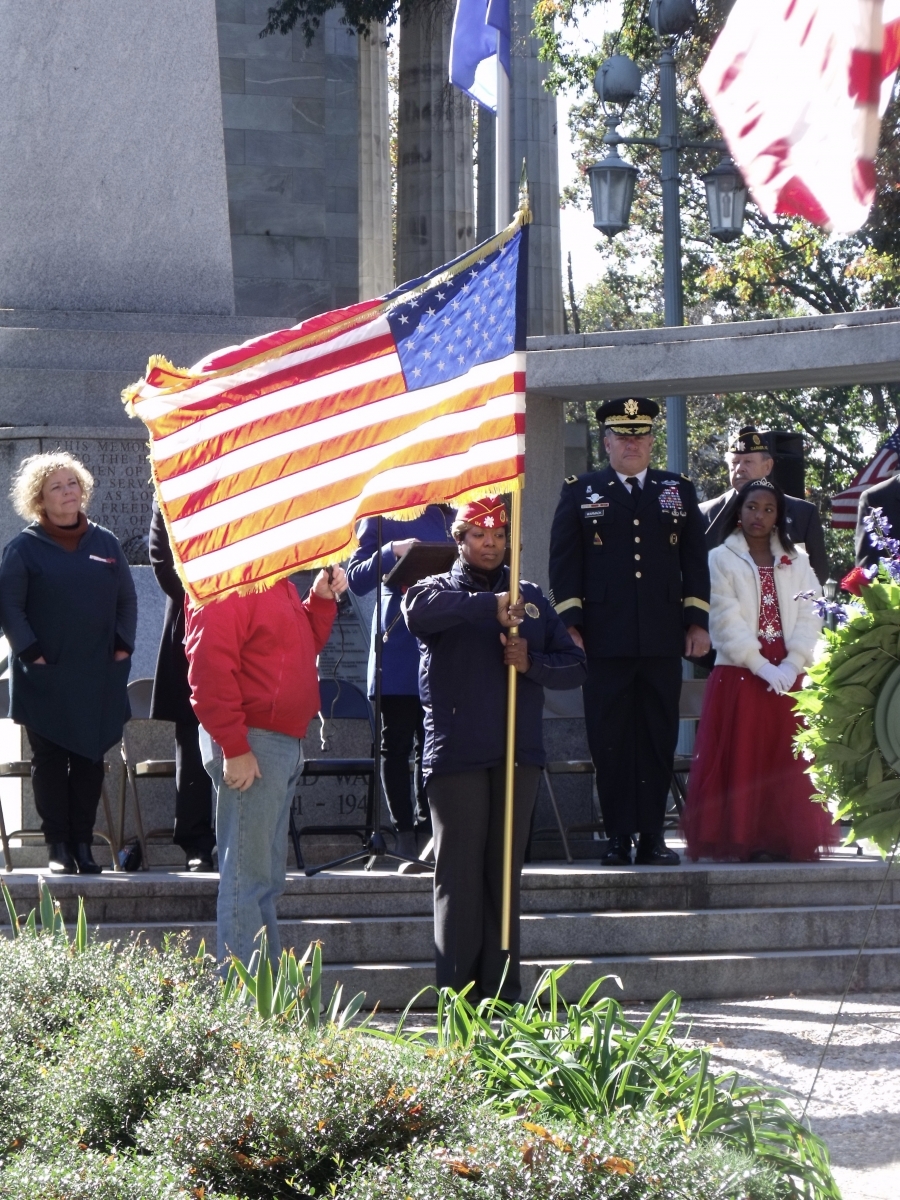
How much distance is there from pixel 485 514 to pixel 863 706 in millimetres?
2319

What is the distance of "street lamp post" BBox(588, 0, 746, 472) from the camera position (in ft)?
55.2

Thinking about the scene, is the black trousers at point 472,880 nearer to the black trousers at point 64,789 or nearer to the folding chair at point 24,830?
the black trousers at point 64,789

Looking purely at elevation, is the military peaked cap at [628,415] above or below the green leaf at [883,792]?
above

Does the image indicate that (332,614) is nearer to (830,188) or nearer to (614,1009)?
(614,1009)

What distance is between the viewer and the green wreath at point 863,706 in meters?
5.43

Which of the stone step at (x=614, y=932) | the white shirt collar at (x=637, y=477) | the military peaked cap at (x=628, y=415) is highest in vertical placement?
the military peaked cap at (x=628, y=415)

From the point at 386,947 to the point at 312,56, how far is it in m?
20.9

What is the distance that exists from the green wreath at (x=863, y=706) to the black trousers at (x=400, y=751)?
13.5ft

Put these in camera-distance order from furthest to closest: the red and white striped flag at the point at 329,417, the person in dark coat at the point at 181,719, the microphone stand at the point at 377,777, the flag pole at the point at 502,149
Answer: the person in dark coat at the point at 181,719, the microphone stand at the point at 377,777, the flag pole at the point at 502,149, the red and white striped flag at the point at 329,417

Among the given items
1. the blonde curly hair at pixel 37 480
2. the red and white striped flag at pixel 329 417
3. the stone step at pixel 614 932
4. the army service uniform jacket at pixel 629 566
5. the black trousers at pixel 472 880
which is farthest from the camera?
the army service uniform jacket at pixel 629 566

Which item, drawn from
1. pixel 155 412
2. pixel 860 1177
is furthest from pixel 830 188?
pixel 155 412

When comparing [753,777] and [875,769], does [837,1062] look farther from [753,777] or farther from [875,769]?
[753,777]

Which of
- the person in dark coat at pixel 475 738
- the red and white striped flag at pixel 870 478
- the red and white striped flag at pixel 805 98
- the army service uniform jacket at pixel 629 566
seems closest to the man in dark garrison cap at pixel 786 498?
the army service uniform jacket at pixel 629 566

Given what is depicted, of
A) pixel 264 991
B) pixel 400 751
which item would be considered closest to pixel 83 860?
pixel 400 751
